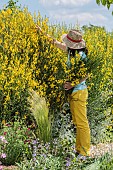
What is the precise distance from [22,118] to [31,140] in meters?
0.39

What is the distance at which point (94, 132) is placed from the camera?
786cm

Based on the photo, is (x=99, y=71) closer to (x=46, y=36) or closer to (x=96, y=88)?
(x=96, y=88)

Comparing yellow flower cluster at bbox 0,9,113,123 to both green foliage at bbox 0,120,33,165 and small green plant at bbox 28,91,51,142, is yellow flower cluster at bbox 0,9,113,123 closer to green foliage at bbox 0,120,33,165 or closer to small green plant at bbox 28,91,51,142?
small green plant at bbox 28,91,51,142

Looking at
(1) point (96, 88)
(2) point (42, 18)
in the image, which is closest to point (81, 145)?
(1) point (96, 88)

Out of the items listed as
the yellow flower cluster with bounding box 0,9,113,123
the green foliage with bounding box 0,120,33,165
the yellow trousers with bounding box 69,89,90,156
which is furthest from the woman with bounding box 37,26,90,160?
the green foliage with bounding box 0,120,33,165

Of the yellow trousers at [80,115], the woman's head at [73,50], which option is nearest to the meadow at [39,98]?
the yellow trousers at [80,115]

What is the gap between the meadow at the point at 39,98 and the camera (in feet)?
19.4

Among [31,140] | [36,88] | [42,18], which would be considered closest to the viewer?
[31,140]

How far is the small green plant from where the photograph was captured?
635cm

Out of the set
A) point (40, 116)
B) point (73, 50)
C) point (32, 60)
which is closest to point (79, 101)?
point (40, 116)

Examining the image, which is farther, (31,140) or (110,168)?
(31,140)

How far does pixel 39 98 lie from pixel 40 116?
11.3 inches

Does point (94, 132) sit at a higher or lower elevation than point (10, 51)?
lower

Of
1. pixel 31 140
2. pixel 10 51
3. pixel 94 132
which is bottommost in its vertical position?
pixel 94 132
